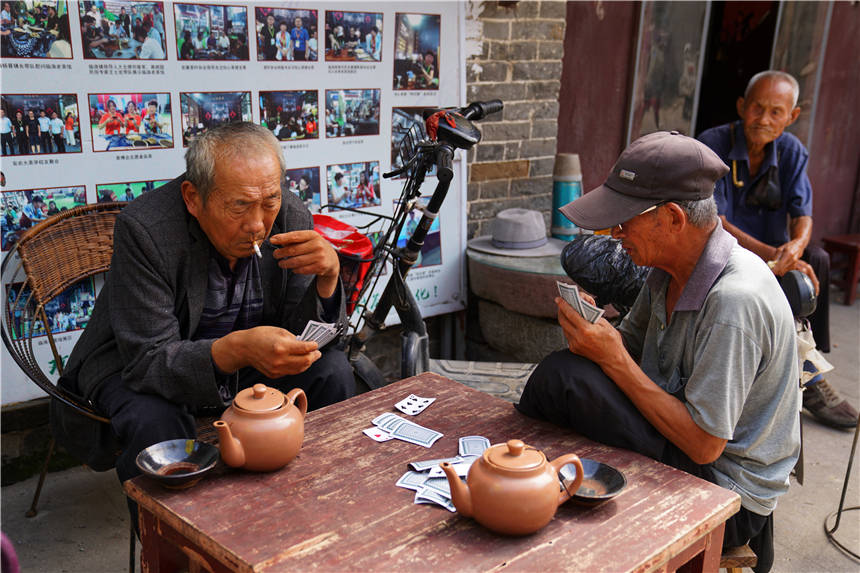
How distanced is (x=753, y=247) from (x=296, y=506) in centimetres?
318

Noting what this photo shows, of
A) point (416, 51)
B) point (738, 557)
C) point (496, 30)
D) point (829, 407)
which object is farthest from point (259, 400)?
point (829, 407)

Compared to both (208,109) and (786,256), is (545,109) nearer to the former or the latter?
(786,256)

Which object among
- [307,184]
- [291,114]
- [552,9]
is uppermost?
[552,9]

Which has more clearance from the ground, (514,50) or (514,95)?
(514,50)

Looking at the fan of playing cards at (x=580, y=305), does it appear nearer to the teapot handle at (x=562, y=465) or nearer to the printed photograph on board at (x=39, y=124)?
the teapot handle at (x=562, y=465)

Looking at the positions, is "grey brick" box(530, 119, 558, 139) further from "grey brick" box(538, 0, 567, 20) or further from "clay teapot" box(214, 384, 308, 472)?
"clay teapot" box(214, 384, 308, 472)

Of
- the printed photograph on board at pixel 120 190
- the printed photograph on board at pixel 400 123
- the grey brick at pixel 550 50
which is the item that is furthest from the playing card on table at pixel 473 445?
the grey brick at pixel 550 50

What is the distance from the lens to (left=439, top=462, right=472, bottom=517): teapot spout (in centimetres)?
149

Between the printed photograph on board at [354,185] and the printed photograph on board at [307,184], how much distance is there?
0.21 ft

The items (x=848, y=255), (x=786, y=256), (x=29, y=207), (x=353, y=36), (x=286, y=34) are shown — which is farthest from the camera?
(x=848, y=255)

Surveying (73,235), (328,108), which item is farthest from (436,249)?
(73,235)

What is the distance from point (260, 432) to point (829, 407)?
3.47m

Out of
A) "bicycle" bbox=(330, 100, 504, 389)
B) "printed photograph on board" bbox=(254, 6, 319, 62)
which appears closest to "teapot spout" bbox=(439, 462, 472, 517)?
"bicycle" bbox=(330, 100, 504, 389)

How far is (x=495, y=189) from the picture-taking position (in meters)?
4.28
